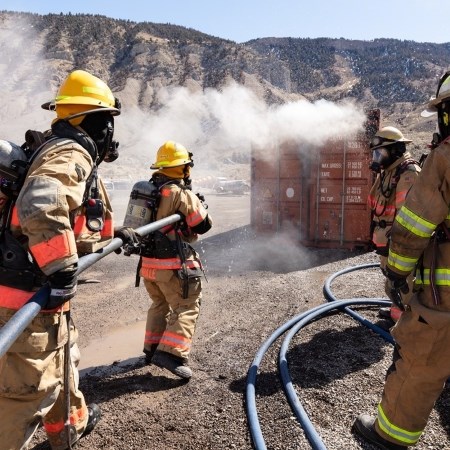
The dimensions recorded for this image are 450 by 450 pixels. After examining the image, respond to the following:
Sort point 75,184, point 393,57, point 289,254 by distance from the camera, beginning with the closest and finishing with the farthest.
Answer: point 75,184 → point 289,254 → point 393,57

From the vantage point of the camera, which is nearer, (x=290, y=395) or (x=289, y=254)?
(x=290, y=395)

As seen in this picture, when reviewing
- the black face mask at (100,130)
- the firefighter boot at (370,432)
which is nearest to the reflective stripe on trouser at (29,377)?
the black face mask at (100,130)

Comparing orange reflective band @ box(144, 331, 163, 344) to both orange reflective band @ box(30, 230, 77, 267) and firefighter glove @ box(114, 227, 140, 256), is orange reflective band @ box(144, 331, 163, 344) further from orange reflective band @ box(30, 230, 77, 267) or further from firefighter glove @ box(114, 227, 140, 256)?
orange reflective band @ box(30, 230, 77, 267)

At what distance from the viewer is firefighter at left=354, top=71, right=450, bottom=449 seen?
86.9 inches

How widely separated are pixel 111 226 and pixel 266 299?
134 inches

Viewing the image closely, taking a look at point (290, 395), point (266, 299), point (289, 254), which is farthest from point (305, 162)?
point (290, 395)

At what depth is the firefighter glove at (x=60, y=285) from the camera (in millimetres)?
1942

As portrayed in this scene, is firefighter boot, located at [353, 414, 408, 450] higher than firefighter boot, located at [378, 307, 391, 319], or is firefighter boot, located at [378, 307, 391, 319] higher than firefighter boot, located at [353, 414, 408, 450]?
firefighter boot, located at [353, 414, 408, 450]

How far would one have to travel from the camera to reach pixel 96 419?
9.41 feet

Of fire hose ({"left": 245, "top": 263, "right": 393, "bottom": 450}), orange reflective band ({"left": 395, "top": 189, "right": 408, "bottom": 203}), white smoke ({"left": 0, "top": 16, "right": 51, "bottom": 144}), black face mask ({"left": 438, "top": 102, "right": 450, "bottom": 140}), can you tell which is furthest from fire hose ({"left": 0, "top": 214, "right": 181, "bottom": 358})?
white smoke ({"left": 0, "top": 16, "right": 51, "bottom": 144})

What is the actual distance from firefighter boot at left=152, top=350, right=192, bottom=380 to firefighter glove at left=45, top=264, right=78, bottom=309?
1.66 m

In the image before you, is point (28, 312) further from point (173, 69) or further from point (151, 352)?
point (173, 69)

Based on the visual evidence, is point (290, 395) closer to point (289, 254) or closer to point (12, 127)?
point (289, 254)

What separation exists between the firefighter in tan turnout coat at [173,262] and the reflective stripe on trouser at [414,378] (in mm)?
1738
